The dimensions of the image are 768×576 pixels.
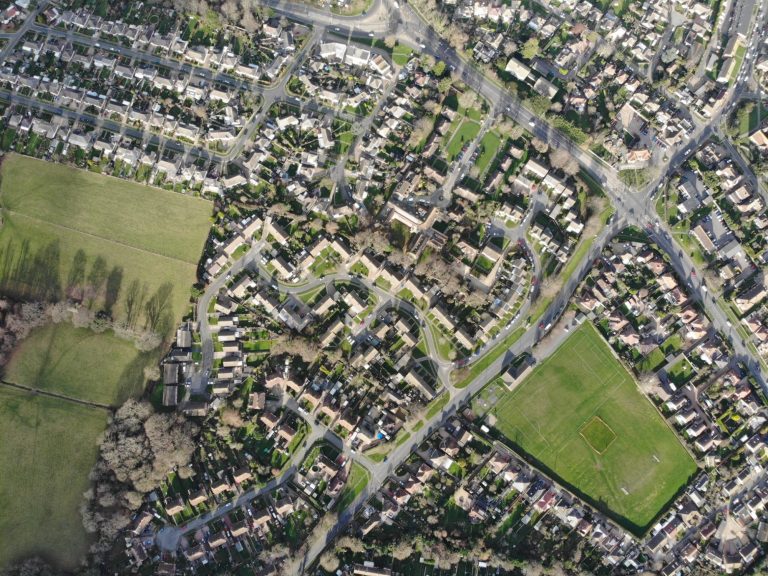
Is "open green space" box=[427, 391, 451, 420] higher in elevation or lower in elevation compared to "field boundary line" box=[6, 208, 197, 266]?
higher

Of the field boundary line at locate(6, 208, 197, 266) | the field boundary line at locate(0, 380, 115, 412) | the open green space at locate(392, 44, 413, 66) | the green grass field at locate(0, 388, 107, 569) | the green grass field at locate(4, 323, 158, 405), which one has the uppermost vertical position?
the open green space at locate(392, 44, 413, 66)

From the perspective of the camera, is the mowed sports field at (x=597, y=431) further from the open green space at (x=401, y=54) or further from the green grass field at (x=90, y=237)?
the green grass field at (x=90, y=237)

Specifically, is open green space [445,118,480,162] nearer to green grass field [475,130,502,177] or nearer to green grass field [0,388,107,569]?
green grass field [475,130,502,177]

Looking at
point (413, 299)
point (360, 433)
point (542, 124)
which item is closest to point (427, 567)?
point (360, 433)

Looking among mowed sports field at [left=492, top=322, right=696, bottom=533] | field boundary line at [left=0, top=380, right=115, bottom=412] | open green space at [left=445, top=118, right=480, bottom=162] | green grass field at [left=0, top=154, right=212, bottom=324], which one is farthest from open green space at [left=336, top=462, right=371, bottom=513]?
open green space at [left=445, top=118, right=480, bottom=162]

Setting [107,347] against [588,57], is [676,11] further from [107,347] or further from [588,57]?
[107,347]

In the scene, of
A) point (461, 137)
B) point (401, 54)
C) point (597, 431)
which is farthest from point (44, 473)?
point (401, 54)
